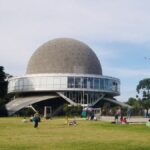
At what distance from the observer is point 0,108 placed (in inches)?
2749

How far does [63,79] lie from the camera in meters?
83.3

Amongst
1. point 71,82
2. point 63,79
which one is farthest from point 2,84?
point 71,82

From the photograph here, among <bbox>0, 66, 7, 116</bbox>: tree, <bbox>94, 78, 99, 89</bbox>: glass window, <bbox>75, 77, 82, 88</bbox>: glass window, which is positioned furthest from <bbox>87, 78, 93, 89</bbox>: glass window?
<bbox>0, 66, 7, 116</bbox>: tree

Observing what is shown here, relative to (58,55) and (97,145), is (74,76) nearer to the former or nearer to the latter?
(58,55)

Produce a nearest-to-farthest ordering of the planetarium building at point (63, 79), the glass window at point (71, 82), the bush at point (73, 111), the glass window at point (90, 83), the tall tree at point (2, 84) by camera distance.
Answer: the bush at point (73, 111) < the tall tree at point (2, 84) < the glass window at point (71, 82) < the planetarium building at point (63, 79) < the glass window at point (90, 83)

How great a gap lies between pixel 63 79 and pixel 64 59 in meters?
6.23

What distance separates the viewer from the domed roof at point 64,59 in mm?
87312

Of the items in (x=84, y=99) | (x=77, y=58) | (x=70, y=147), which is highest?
(x=77, y=58)

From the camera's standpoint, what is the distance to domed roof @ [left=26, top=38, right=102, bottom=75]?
87.3m

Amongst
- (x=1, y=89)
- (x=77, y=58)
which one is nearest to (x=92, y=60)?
(x=77, y=58)

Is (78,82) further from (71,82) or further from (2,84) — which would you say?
(2,84)

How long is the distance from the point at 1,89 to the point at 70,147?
71.9 metres

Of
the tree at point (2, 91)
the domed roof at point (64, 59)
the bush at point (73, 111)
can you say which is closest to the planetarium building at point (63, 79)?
the domed roof at point (64, 59)

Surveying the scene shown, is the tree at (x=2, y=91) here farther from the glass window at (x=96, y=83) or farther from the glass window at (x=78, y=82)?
the glass window at (x=96, y=83)
